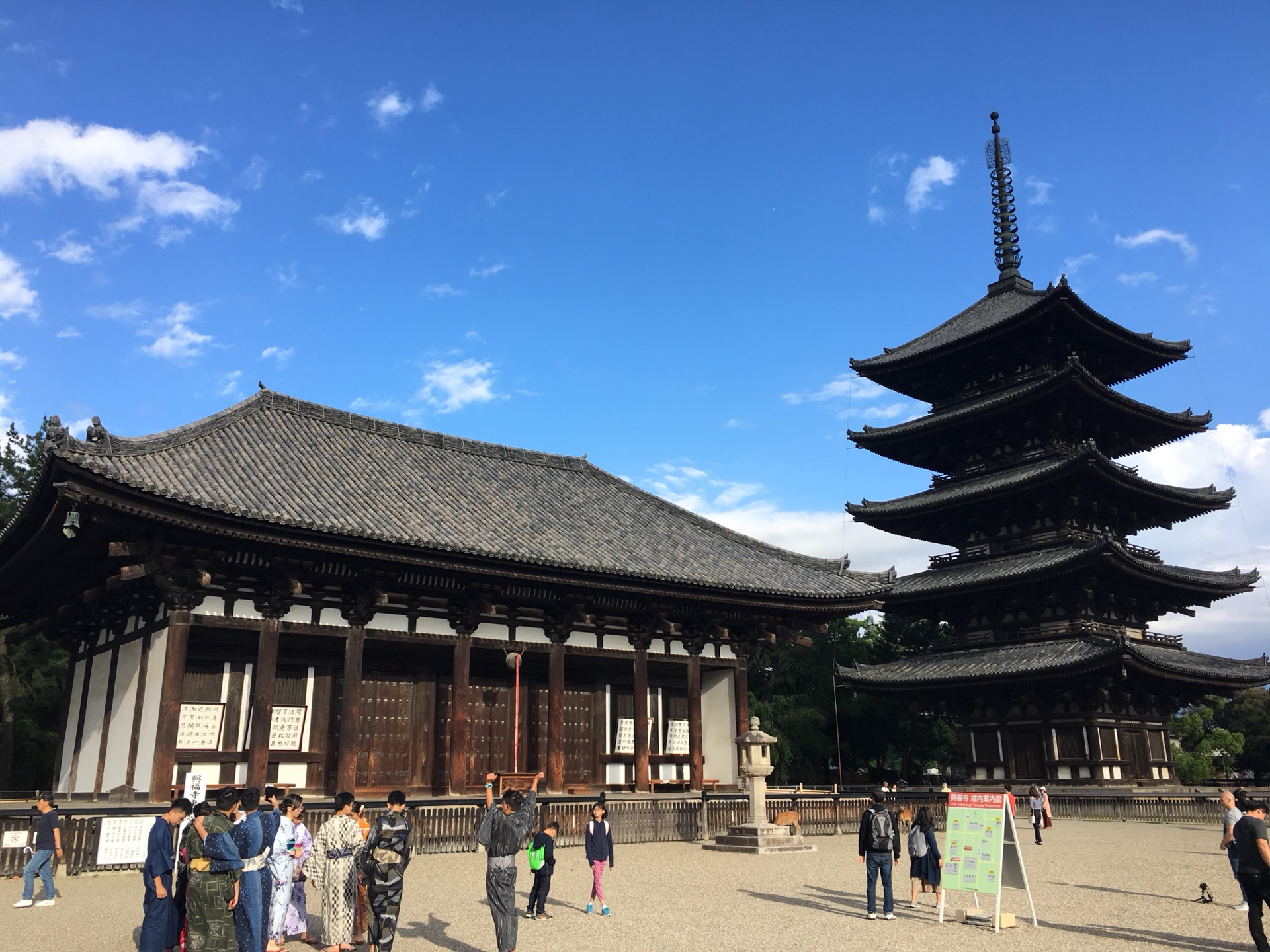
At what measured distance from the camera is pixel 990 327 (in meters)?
36.1

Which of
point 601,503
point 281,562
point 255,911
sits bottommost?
point 255,911

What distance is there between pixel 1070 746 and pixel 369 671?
22.8 meters

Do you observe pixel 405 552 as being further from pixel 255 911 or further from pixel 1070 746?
pixel 1070 746

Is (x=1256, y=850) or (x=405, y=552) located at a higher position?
(x=405, y=552)

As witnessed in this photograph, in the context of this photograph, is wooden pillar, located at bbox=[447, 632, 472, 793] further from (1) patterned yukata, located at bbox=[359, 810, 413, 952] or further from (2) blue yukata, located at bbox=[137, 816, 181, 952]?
(2) blue yukata, located at bbox=[137, 816, 181, 952]

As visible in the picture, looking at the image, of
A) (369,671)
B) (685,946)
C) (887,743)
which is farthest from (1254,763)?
(685,946)

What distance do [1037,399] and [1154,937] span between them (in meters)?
26.8

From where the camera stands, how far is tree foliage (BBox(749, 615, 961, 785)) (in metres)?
44.0

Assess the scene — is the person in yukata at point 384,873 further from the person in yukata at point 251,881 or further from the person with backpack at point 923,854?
the person with backpack at point 923,854

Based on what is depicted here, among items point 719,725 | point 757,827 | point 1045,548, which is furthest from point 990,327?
point 757,827

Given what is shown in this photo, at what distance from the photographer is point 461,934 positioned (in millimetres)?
10367

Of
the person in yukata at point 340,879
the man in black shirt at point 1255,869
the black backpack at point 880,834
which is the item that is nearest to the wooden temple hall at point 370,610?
the person in yukata at point 340,879

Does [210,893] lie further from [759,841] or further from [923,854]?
[759,841]

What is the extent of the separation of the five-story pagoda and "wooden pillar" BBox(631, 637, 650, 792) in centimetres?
1346
